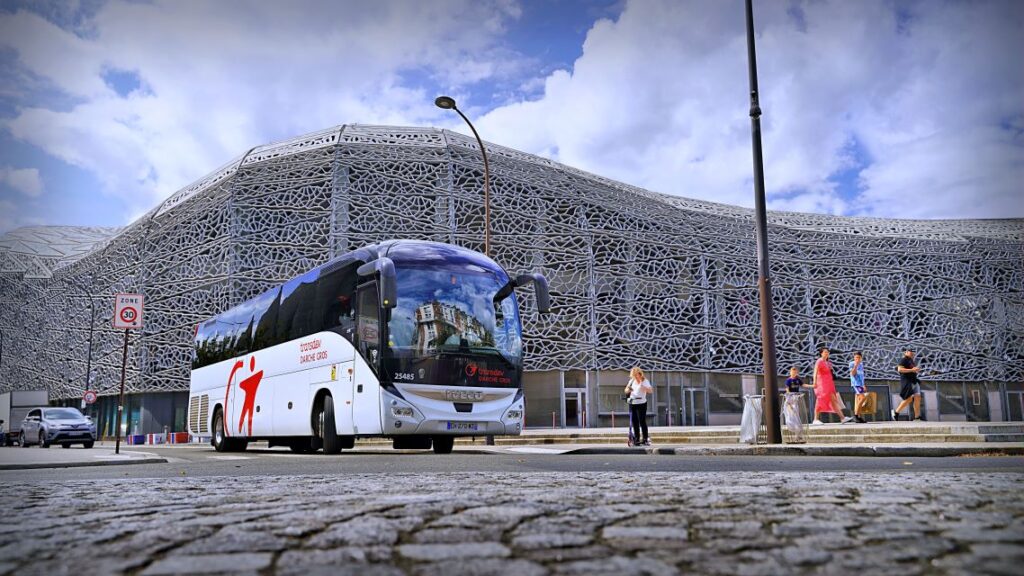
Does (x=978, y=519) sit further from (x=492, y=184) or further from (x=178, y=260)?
(x=178, y=260)

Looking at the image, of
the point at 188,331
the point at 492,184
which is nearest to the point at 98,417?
the point at 188,331

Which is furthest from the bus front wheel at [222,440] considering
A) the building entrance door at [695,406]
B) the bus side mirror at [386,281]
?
the building entrance door at [695,406]

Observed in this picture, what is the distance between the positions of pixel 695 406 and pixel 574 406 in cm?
675

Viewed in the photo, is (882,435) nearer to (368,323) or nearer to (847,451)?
(847,451)

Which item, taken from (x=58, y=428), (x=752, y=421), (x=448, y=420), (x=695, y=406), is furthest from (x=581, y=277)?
(x=448, y=420)

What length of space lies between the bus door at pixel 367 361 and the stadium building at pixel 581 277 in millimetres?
25454

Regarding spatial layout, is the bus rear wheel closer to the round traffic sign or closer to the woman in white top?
the woman in white top

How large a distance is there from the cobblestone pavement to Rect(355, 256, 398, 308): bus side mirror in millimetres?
7456

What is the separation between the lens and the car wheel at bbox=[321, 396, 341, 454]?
46.5ft

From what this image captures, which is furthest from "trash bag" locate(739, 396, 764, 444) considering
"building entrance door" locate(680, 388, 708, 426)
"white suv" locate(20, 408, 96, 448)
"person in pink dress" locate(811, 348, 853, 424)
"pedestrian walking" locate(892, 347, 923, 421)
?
"building entrance door" locate(680, 388, 708, 426)

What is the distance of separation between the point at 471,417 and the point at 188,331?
30.8 meters

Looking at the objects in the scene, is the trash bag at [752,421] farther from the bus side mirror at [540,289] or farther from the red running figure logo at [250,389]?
the red running figure logo at [250,389]

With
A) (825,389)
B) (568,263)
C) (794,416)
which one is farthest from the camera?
(568,263)

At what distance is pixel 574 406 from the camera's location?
40062 mm
